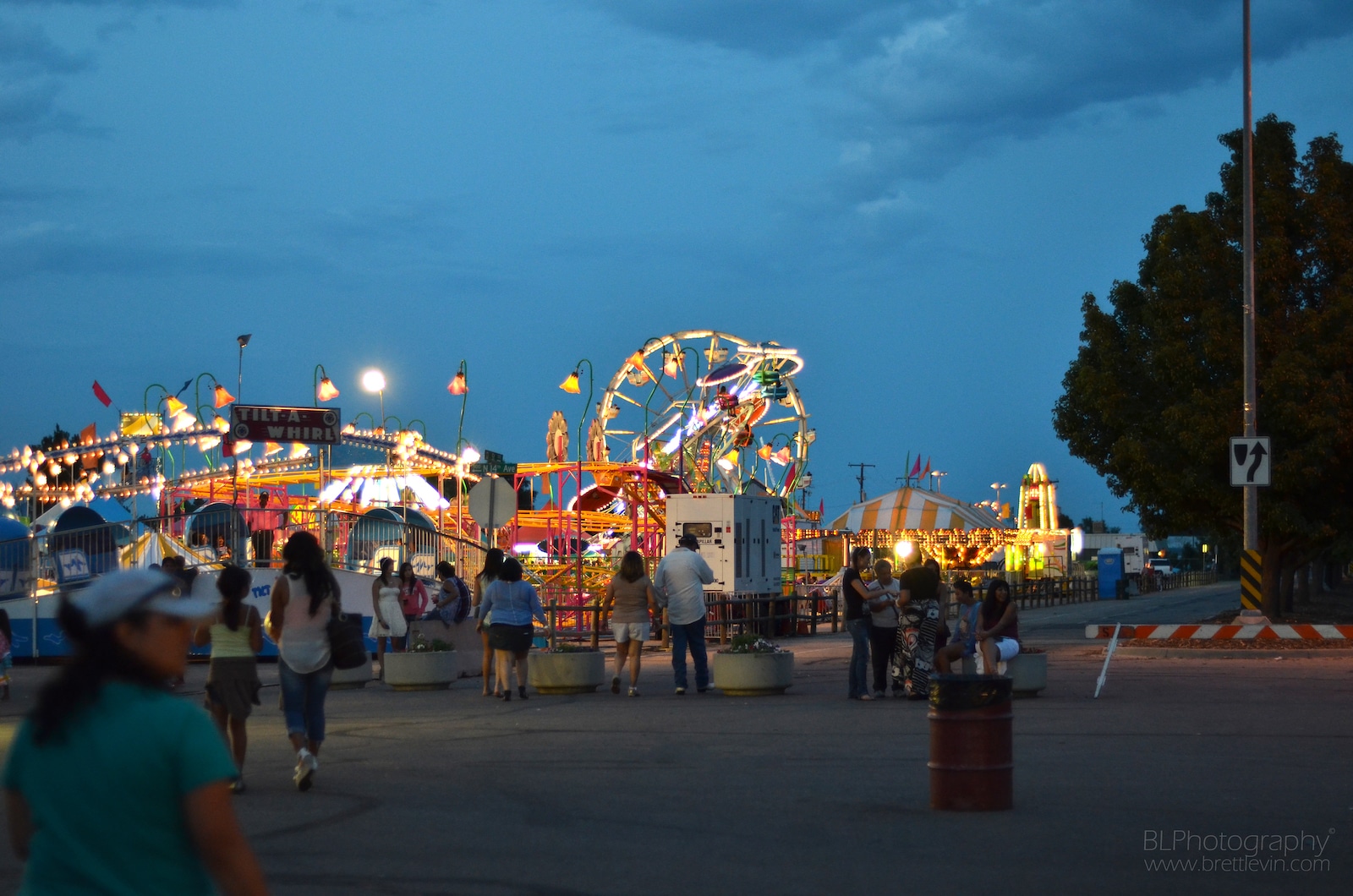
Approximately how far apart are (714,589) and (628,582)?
1241 centimetres

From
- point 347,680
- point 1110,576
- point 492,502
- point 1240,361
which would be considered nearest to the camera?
point 347,680

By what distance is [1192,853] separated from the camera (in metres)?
7.67

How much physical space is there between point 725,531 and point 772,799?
65.6ft

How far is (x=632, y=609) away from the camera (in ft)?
58.4

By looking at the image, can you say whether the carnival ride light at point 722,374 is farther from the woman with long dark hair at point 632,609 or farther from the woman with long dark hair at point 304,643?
the woman with long dark hair at point 304,643

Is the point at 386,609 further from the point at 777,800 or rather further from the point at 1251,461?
the point at 1251,461

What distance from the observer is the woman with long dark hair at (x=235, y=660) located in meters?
10.2

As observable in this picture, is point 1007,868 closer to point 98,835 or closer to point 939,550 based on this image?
point 98,835

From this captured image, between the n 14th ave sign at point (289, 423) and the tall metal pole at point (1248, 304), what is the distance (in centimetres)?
1425

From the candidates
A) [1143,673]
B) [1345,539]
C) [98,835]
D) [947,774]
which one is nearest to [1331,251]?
[1143,673]

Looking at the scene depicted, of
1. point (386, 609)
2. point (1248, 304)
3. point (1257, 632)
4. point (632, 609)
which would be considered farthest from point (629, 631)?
point (1248, 304)

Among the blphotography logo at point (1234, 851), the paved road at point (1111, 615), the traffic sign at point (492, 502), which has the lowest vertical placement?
the paved road at point (1111, 615)

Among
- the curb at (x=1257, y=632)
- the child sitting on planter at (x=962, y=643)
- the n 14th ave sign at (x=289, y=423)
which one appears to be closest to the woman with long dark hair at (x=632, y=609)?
the child sitting on planter at (x=962, y=643)

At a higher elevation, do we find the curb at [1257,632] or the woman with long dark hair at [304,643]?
the woman with long dark hair at [304,643]
